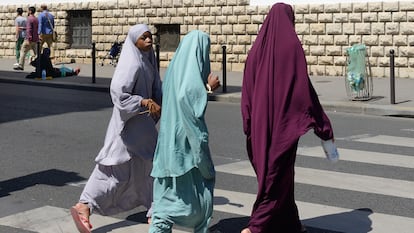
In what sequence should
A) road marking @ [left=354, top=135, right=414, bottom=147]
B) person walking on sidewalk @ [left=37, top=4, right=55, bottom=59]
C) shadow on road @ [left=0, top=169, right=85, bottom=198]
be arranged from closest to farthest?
shadow on road @ [left=0, top=169, right=85, bottom=198]
road marking @ [left=354, top=135, right=414, bottom=147]
person walking on sidewalk @ [left=37, top=4, right=55, bottom=59]

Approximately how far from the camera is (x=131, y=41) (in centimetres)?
634

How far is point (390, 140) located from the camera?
36.1 ft

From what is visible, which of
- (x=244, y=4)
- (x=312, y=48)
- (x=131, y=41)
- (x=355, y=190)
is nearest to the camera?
(x=131, y=41)

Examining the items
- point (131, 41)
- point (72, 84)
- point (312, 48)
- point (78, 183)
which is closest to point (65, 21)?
point (72, 84)

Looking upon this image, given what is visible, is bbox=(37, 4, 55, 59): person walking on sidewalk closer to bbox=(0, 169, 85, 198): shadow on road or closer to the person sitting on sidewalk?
the person sitting on sidewalk

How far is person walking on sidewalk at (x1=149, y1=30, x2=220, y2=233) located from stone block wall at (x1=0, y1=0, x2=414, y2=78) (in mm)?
14311

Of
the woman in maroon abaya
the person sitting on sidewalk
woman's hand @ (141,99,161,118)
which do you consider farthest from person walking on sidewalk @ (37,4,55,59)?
the woman in maroon abaya

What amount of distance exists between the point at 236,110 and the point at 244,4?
7716 millimetres

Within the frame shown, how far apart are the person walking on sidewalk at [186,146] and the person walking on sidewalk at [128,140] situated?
2.51 feet

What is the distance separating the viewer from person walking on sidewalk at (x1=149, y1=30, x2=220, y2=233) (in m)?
5.33

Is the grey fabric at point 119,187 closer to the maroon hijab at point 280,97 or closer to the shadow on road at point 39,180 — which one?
the maroon hijab at point 280,97

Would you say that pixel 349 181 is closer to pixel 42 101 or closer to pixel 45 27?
pixel 42 101

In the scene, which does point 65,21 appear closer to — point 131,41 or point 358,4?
point 358,4

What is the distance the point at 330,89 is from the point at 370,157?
766cm
